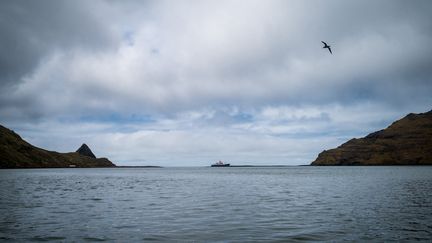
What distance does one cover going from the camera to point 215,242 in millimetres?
19328

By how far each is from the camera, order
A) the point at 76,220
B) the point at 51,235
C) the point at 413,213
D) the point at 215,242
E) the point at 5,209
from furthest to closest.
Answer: the point at 5,209 < the point at 413,213 < the point at 76,220 < the point at 51,235 < the point at 215,242

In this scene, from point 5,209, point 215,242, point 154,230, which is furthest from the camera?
point 5,209

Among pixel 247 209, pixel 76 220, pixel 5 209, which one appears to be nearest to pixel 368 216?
pixel 247 209

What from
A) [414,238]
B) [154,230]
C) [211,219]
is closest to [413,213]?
[414,238]

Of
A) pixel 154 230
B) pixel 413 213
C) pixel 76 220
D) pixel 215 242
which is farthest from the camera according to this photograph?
pixel 413 213

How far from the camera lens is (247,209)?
33.8 metres

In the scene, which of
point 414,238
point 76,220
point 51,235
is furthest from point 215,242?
point 76,220

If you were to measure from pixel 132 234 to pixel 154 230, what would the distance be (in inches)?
67.0

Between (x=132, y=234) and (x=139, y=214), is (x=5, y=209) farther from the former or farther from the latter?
(x=132, y=234)

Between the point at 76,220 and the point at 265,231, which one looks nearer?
the point at 265,231

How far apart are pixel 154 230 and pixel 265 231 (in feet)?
24.4

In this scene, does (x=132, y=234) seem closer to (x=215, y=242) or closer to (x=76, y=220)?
(x=215, y=242)

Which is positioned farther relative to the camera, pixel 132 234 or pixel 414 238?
pixel 132 234

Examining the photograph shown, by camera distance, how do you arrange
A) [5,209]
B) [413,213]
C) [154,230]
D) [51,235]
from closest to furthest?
[51,235]
[154,230]
[413,213]
[5,209]
